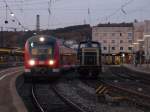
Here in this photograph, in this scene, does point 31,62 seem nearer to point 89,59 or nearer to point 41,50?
point 41,50

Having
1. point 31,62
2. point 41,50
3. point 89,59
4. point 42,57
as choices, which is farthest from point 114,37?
point 31,62

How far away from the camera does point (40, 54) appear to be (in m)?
34.5

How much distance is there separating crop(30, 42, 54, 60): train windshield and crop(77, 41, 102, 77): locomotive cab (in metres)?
8.29

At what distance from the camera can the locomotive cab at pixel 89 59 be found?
139 feet

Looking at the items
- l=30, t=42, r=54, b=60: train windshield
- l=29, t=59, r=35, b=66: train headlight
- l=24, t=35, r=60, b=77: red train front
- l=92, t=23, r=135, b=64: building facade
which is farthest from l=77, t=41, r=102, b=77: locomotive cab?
l=92, t=23, r=135, b=64: building facade

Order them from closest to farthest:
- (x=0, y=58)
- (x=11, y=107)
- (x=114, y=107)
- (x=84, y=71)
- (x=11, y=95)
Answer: (x=11, y=107) < (x=114, y=107) < (x=11, y=95) < (x=84, y=71) < (x=0, y=58)

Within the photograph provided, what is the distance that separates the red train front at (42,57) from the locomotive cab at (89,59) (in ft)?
25.9

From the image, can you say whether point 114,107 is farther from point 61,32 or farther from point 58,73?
point 61,32

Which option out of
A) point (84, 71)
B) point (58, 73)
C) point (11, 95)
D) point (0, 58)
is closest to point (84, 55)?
point (84, 71)

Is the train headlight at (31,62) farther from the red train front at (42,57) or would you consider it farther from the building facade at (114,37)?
the building facade at (114,37)

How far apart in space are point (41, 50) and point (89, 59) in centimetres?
885

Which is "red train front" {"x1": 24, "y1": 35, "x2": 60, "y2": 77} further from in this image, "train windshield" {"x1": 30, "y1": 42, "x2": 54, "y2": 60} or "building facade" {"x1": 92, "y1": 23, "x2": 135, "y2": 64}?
"building facade" {"x1": 92, "y1": 23, "x2": 135, "y2": 64}

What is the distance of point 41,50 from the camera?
1363 inches

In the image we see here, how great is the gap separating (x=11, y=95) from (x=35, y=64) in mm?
12105
